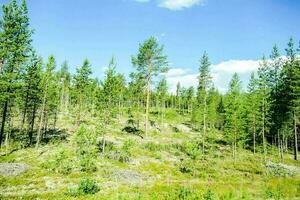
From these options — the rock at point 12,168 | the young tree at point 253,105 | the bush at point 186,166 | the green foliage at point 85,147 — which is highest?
the young tree at point 253,105

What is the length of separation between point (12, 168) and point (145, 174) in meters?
13.7

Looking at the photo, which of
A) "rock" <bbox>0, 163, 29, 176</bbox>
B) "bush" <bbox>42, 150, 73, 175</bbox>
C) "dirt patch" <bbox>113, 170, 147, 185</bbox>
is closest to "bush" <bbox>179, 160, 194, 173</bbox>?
"dirt patch" <bbox>113, 170, 147, 185</bbox>

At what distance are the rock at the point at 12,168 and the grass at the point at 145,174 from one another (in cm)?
85

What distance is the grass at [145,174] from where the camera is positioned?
21.5m

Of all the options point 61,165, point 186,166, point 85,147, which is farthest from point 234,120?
point 61,165

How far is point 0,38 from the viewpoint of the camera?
107 feet

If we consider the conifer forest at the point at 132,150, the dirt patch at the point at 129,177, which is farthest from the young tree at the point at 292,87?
the dirt patch at the point at 129,177

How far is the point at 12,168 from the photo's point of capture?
30.4 metres

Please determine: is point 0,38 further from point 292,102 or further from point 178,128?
point 178,128

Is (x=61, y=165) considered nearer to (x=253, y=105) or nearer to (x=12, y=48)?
(x=12, y=48)

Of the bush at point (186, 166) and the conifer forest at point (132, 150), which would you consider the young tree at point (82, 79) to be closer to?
the conifer forest at point (132, 150)

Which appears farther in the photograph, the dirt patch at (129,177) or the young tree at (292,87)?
the young tree at (292,87)

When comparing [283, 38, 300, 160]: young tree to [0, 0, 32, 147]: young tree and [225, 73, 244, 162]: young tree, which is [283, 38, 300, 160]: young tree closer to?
[225, 73, 244, 162]: young tree

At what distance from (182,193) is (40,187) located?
43.5 feet
